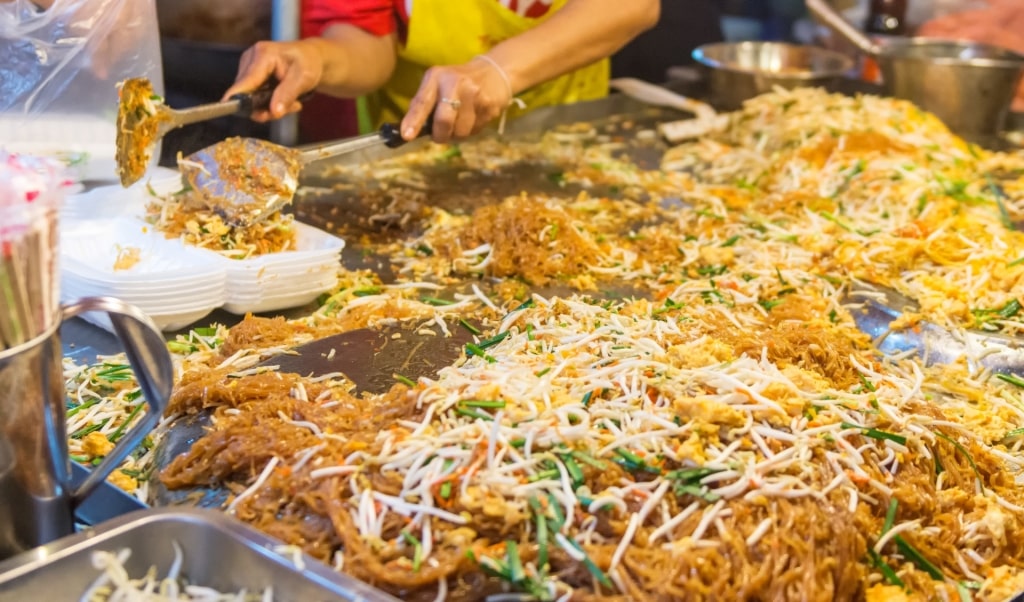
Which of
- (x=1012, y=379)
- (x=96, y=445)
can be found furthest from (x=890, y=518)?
(x=96, y=445)

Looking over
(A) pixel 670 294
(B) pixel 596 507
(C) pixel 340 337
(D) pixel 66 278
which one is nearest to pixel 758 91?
(A) pixel 670 294

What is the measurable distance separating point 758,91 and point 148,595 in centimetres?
505

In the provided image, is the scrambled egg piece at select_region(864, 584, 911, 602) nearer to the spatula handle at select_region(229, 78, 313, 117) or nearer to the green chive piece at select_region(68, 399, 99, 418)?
the green chive piece at select_region(68, 399, 99, 418)

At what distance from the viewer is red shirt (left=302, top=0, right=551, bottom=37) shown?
500cm

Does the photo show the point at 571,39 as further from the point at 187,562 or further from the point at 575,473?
the point at 187,562

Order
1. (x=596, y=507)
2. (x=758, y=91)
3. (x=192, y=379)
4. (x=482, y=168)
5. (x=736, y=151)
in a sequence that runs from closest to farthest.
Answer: (x=596, y=507) → (x=192, y=379) → (x=482, y=168) → (x=736, y=151) → (x=758, y=91)

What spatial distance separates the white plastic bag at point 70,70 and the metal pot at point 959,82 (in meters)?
4.13

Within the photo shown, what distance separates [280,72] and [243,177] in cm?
93

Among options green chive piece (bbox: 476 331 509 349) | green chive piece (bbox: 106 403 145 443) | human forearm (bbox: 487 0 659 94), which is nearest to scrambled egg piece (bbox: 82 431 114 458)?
green chive piece (bbox: 106 403 145 443)

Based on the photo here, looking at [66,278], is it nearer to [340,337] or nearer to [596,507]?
[340,337]

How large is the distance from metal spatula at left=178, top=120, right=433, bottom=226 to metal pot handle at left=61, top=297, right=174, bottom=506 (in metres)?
1.44

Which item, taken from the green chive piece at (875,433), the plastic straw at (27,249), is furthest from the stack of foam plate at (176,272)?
the green chive piece at (875,433)

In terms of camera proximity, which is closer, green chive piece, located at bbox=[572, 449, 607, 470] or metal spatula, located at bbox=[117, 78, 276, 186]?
green chive piece, located at bbox=[572, 449, 607, 470]

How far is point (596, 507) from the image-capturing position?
6.00 ft
